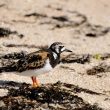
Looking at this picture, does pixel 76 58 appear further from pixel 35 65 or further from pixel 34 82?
pixel 35 65

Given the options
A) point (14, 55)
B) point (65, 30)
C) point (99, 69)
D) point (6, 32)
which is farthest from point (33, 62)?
point (65, 30)

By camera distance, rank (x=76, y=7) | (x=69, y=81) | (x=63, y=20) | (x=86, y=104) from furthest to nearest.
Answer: (x=76, y=7)
(x=63, y=20)
(x=69, y=81)
(x=86, y=104)

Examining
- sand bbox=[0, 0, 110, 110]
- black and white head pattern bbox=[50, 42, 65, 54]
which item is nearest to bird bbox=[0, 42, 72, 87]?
black and white head pattern bbox=[50, 42, 65, 54]

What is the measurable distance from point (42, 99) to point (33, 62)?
0.84 meters

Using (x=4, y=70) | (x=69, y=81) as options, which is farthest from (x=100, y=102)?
(x=4, y=70)

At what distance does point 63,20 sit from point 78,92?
6143 millimetres

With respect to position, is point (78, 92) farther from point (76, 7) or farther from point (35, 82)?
point (76, 7)

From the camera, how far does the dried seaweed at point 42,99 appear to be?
31.4 ft

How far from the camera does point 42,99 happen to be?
988 centimetres

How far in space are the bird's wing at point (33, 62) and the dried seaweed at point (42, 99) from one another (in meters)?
0.46

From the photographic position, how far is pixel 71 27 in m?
16.0

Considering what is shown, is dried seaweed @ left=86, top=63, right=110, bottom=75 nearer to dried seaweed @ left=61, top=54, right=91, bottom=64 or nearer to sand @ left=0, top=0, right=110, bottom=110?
sand @ left=0, top=0, right=110, bottom=110

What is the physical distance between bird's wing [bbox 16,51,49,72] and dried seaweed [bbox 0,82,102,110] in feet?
1.51

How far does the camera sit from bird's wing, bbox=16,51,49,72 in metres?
10.2
